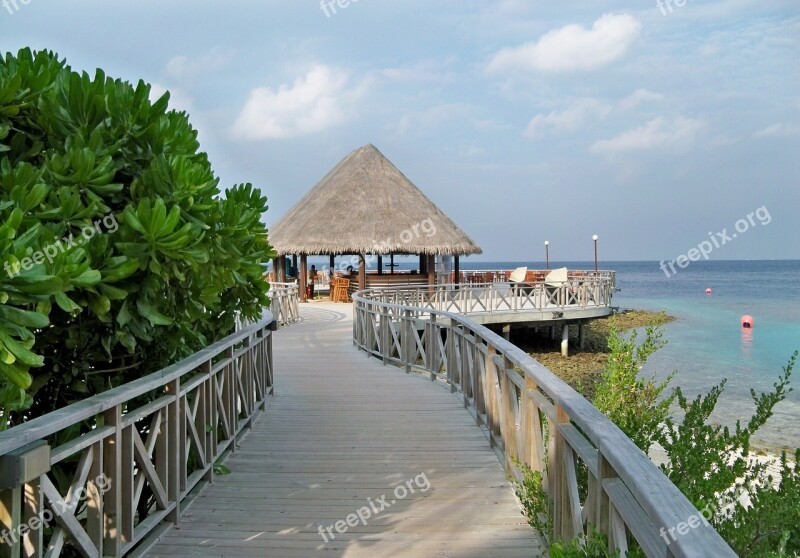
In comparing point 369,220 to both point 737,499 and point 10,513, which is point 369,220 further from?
Result: point 10,513

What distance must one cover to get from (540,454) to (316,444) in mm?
2273

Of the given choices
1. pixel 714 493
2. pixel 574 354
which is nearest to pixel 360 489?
pixel 714 493

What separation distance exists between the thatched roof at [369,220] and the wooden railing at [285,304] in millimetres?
6457

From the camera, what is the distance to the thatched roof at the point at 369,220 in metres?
23.4

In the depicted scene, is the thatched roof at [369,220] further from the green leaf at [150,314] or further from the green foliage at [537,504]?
the green leaf at [150,314]

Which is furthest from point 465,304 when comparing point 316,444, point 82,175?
point 82,175

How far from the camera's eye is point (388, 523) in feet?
11.5

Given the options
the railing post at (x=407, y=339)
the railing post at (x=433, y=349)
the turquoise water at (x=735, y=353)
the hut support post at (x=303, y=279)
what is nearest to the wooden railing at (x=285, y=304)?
the railing post at (x=407, y=339)

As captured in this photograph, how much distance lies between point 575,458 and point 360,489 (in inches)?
67.5

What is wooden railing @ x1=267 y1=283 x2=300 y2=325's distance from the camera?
15732 millimetres

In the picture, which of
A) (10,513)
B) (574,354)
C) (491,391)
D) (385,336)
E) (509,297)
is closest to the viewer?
(10,513)

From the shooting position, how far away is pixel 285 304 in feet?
53.5

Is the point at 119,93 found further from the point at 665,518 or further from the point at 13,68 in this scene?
the point at 665,518

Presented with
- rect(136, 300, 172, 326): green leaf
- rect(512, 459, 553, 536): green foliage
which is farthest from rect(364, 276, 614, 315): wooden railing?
rect(136, 300, 172, 326): green leaf
